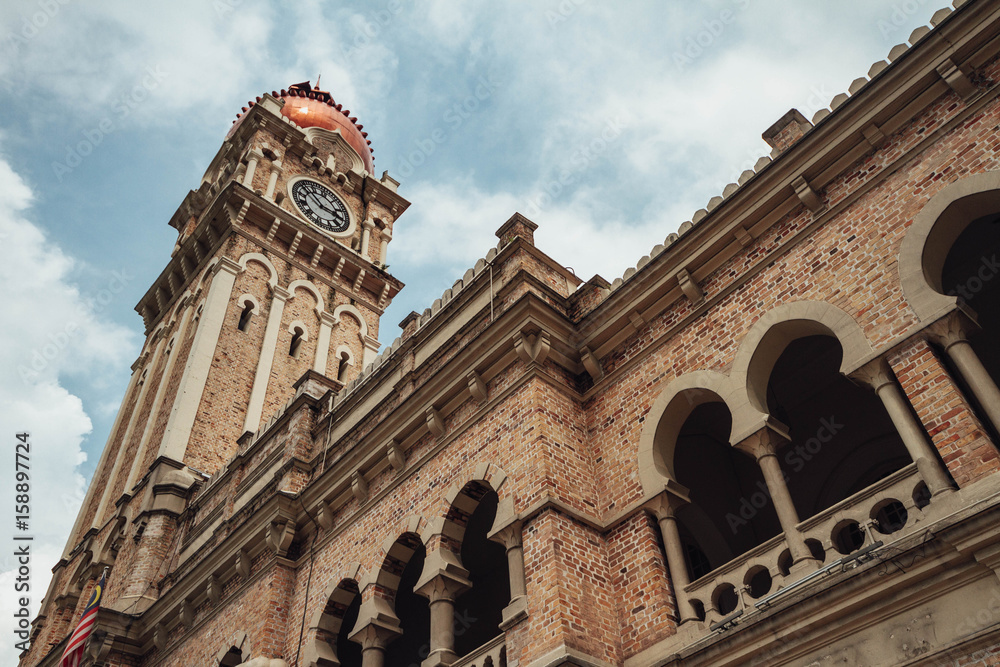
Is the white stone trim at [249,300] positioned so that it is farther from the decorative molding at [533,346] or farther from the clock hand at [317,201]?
the decorative molding at [533,346]

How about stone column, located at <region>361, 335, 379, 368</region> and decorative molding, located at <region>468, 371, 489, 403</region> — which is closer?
decorative molding, located at <region>468, 371, 489, 403</region>

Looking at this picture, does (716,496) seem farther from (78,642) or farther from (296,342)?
(296,342)

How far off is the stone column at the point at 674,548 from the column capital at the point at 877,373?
2.72 m


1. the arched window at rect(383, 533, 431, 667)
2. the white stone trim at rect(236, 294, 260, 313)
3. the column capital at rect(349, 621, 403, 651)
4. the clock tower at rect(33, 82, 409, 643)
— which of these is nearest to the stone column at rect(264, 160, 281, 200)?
the clock tower at rect(33, 82, 409, 643)

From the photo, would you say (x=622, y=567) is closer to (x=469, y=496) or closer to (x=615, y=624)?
(x=615, y=624)

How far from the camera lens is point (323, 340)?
3022 cm

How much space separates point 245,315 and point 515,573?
67.0ft

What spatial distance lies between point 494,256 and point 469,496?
14.8 feet

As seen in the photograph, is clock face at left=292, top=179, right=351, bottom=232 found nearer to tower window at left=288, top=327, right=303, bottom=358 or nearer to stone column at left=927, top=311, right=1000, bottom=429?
tower window at left=288, top=327, right=303, bottom=358

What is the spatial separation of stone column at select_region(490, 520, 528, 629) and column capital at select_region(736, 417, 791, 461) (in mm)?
3098

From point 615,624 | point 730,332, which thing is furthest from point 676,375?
point 615,624

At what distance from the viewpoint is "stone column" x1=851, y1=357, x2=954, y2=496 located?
7855 mm

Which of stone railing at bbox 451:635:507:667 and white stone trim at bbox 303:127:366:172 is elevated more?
white stone trim at bbox 303:127:366:172

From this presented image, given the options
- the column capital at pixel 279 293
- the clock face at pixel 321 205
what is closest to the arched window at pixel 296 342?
the column capital at pixel 279 293
